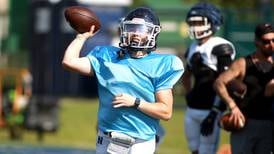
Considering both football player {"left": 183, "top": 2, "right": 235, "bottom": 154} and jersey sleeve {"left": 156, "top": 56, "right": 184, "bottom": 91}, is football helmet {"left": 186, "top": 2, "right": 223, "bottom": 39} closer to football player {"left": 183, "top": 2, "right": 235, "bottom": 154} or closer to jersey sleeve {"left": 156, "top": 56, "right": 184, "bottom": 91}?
football player {"left": 183, "top": 2, "right": 235, "bottom": 154}

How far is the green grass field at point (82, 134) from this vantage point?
46.9 ft

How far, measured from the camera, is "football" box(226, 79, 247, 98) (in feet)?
25.2

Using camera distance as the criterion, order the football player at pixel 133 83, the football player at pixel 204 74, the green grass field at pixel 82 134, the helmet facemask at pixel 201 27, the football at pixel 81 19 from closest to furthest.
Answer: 1. the football player at pixel 133 83
2. the football at pixel 81 19
3. the football player at pixel 204 74
4. the helmet facemask at pixel 201 27
5. the green grass field at pixel 82 134

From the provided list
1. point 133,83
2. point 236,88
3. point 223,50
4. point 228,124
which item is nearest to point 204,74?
point 223,50

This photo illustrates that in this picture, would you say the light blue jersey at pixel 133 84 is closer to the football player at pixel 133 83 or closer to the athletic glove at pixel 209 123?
the football player at pixel 133 83

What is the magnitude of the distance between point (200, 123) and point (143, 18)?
2796 mm

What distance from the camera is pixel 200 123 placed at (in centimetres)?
890

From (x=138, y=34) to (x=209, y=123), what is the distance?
263 centimetres

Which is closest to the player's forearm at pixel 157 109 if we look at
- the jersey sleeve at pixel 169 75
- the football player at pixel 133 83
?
the football player at pixel 133 83

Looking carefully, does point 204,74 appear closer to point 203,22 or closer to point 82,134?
point 203,22

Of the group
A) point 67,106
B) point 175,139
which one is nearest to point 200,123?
point 175,139

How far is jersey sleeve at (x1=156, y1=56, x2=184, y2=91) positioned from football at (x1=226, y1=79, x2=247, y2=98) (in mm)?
1533

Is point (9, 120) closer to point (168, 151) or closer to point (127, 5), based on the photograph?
point (168, 151)

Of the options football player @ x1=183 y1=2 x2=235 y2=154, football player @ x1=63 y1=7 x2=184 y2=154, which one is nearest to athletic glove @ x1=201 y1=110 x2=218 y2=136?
football player @ x1=183 y1=2 x2=235 y2=154
